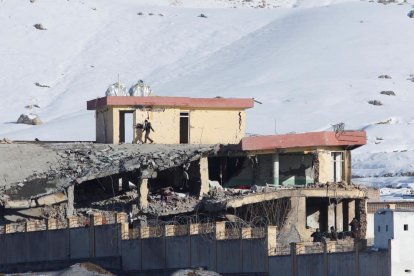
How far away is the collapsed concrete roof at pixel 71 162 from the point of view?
52344 millimetres

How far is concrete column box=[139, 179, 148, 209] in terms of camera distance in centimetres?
5184

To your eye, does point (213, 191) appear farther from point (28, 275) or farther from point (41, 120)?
point (41, 120)

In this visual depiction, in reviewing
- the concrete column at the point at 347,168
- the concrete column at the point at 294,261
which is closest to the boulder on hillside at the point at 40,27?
the concrete column at the point at 347,168

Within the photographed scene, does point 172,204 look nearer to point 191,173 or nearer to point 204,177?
point 204,177

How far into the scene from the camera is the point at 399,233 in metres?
38.4

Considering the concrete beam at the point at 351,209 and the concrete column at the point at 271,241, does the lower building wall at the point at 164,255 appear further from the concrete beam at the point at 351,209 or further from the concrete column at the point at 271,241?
the concrete beam at the point at 351,209

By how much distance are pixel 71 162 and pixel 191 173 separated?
4.11 m

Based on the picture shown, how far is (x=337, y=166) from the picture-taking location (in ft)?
179

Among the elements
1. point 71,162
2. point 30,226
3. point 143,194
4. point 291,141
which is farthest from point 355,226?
point 30,226

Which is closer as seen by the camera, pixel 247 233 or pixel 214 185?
pixel 247 233

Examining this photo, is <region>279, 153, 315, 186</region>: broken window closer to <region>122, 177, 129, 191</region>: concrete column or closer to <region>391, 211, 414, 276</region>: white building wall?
<region>122, 177, 129, 191</region>: concrete column

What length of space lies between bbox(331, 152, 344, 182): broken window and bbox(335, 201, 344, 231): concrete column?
1.60 meters

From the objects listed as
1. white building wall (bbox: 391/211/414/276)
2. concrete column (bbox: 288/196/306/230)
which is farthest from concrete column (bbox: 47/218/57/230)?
white building wall (bbox: 391/211/414/276)

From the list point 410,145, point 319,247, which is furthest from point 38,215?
point 410,145
